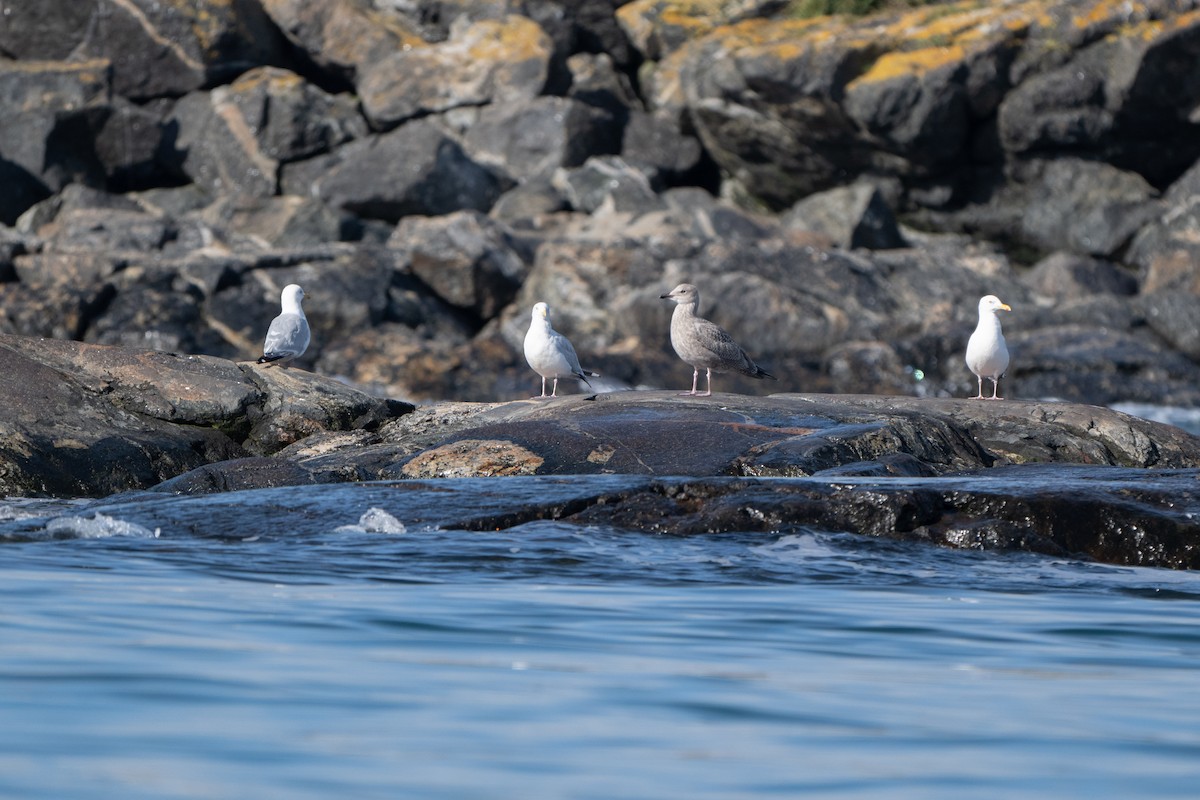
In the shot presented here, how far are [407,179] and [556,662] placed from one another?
2554 centimetres

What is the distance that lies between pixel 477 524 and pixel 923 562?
201cm

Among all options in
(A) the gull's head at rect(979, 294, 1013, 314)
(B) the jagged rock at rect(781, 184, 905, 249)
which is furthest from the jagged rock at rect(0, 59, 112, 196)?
(A) the gull's head at rect(979, 294, 1013, 314)

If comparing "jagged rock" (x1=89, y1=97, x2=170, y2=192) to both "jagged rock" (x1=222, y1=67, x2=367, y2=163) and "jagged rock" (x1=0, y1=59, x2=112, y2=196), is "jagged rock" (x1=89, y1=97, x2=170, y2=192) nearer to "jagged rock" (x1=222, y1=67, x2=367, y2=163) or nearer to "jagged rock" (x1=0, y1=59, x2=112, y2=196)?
"jagged rock" (x1=0, y1=59, x2=112, y2=196)

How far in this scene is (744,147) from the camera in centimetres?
3083

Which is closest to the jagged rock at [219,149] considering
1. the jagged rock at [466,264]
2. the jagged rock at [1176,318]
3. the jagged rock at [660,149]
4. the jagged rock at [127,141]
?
the jagged rock at [127,141]

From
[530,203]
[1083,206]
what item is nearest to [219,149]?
[530,203]

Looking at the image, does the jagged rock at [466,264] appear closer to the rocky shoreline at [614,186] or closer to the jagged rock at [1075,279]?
the rocky shoreline at [614,186]

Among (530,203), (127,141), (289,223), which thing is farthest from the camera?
(127,141)

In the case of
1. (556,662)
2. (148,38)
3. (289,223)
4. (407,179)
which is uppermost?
(148,38)

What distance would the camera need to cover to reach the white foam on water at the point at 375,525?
7.01 metres

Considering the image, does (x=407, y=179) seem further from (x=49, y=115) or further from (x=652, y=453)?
(x=652, y=453)

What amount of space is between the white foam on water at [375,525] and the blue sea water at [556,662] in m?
0.01

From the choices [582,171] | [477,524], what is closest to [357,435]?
[477,524]

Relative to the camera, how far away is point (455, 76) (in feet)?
105
